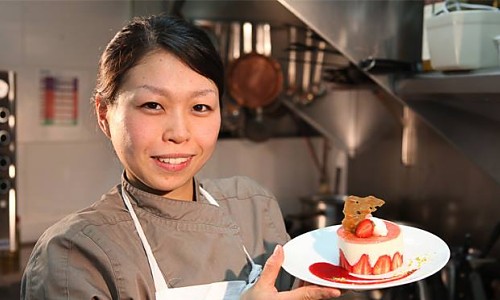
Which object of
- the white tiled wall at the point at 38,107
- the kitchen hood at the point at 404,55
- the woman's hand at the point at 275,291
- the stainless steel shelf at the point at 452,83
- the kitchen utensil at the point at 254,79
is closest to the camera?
the woman's hand at the point at 275,291

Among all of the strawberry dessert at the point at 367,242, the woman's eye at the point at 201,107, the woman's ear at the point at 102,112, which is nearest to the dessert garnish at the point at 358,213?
the strawberry dessert at the point at 367,242

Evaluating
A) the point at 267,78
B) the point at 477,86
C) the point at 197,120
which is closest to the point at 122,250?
the point at 197,120

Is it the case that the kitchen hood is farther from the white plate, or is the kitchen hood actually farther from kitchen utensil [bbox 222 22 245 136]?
kitchen utensil [bbox 222 22 245 136]

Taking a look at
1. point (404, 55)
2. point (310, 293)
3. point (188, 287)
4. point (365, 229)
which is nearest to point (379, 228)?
point (365, 229)

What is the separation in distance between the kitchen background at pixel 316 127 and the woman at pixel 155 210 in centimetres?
57

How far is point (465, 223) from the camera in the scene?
1622 millimetres

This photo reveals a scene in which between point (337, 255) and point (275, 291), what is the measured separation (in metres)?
0.23

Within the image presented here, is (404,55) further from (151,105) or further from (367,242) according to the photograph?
(151,105)

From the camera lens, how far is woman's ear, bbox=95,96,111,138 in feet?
2.88

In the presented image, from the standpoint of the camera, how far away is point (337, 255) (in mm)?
958

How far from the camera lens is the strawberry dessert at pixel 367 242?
89cm

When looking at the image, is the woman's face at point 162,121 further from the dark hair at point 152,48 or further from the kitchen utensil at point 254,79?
the kitchen utensil at point 254,79

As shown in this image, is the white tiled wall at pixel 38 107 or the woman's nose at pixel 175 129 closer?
the woman's nose at pixel 175 129

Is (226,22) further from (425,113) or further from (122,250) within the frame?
(122,250)
